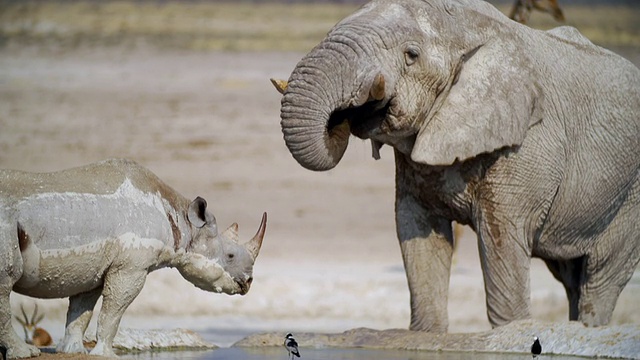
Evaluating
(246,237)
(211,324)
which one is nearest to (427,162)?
(211,324)

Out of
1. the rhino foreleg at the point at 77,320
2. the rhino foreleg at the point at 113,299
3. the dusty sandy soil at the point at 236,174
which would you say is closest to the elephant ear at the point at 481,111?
the rhino foreleg at the point at 113,299

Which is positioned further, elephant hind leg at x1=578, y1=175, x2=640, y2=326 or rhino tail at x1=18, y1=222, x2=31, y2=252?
elephant hind leg at x1=578, y1=175, x2=640, y2=326

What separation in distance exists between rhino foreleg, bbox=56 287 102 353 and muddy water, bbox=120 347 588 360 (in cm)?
48

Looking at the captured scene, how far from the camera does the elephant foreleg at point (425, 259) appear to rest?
1154 centimetres

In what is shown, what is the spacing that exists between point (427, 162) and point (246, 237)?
30.9ft

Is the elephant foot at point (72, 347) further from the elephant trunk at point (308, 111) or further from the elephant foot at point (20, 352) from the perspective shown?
the elephant trunk at point (308, 111)

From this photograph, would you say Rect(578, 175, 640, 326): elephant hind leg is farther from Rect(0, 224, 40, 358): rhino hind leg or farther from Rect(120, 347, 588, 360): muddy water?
Rect(0, 224, 40, 358): rhino hind leg

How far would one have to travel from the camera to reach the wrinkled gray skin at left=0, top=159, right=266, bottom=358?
920 cm

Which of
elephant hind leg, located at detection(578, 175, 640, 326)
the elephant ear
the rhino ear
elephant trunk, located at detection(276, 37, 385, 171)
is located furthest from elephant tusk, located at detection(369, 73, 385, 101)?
elephant hind leg, located at detection(578, 175, 640, 326)

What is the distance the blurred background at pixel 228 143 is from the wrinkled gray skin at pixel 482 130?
134 inches

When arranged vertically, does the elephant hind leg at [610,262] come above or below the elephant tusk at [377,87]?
below

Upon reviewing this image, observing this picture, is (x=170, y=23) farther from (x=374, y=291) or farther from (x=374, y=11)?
(x=374, y=11)

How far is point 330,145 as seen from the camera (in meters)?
10.5

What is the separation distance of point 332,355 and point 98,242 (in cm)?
193
